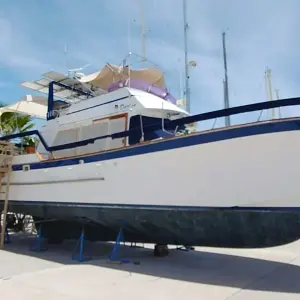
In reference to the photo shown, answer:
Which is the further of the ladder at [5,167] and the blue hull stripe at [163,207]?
the ladder at [5,167]

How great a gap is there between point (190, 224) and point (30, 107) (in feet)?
21.1

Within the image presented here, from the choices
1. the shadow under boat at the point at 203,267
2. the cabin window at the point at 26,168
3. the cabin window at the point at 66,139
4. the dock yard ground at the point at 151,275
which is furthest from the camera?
the cabin window at the point at 66,139

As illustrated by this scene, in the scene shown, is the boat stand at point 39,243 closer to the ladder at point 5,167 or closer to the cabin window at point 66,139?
the ladder at point 5,167

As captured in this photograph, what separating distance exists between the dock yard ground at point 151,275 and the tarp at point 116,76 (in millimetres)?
3709

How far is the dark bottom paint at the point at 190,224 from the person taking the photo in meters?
4.85

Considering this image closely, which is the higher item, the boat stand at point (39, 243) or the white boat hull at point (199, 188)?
the white boat hull at point (199, 188)

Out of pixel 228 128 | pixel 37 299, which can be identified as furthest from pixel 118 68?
pixel 37 299

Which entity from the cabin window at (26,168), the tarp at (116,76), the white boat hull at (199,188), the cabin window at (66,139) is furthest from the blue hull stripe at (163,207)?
the tarp at (116,76)

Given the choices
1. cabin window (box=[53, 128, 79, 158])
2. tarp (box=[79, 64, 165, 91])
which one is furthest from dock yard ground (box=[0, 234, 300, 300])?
tarp (box=[79, 64, 165, 91])

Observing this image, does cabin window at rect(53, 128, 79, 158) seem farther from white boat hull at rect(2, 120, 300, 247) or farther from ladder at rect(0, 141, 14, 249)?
white boat hull at rect(2, 120, 300, 247)

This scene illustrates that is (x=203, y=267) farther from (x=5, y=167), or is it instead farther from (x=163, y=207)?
(x=5, y=167)

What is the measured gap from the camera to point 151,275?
537 cm

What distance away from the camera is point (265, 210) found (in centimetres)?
477

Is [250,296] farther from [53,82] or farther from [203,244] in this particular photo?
[53,82]
